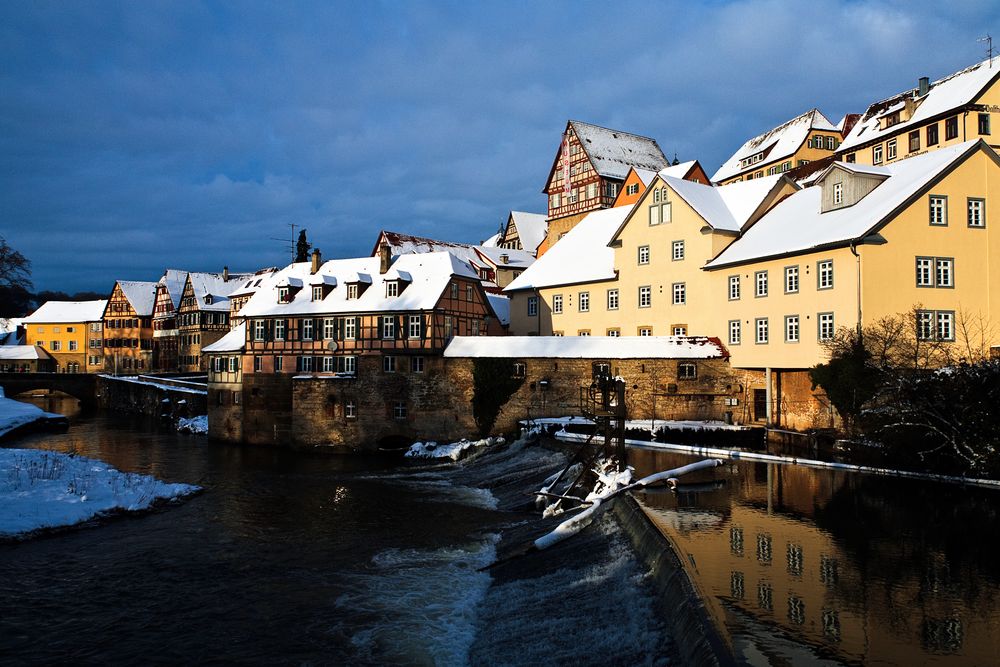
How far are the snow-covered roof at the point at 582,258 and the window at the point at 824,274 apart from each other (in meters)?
12.7

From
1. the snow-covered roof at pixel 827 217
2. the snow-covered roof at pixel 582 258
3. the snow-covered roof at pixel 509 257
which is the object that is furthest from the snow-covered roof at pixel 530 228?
the snow-covered roof at pixel 827 217

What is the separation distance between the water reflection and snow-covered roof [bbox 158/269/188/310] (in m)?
69.3

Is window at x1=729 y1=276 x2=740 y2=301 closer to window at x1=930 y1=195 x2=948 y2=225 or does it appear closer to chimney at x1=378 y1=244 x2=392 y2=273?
window at x1=930 y1=195 x2=948 y2=225

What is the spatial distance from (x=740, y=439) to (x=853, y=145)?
33460mm

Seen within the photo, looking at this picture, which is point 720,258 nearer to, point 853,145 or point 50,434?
point 853,145

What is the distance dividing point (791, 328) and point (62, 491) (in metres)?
27.9

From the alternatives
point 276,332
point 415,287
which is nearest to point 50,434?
point 276,332

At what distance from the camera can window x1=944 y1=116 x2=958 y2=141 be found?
4444 centimetres

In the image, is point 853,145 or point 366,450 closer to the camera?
point 366,450

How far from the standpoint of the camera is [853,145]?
52.4 metres

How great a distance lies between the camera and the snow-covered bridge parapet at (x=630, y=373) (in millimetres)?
33031

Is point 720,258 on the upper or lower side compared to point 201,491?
upper

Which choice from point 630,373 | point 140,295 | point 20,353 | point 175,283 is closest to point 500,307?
point 630,373

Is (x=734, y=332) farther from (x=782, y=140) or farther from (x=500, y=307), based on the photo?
(x=782, y=140)
